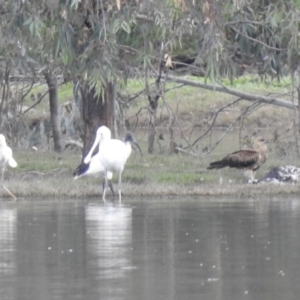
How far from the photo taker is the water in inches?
317

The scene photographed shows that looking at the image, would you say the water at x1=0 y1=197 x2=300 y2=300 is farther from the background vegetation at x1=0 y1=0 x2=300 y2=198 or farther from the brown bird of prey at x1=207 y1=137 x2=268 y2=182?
the brown bird of prey at x1=207 y1=137 x2=268 y2=182

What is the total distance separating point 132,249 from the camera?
10102mm

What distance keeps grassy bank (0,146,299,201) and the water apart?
1.07 meters

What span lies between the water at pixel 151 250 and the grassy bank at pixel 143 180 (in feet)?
3.52

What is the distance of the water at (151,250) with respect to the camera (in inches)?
317

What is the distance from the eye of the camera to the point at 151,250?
10.1m

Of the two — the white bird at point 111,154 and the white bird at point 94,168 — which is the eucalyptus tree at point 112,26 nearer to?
the white bird at point 111,154

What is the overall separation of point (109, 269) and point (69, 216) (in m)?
4.21

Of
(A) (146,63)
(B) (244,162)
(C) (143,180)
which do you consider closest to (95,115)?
(C) (143,180)

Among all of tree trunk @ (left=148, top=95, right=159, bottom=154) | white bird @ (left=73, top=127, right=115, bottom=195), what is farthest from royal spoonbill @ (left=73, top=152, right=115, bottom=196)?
tree trunk @ (left=148, top=95, right=159, bottom=154)

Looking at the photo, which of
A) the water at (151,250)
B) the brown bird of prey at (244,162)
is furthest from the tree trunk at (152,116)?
the water at (151,250)

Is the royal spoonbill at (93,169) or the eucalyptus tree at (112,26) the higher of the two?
the eucalyptus tree at (112,26)

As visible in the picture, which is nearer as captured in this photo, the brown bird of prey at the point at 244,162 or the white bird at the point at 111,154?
the white bird at the point at 111,154

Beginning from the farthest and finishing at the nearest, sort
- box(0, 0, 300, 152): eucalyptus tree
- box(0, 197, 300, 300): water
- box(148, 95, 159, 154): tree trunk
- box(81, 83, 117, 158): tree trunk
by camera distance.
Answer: box(148, 95, 159, 154): tree trunk, box(81, 83, 117, 158): tree trunk, box(0, 0, 300, 152): eucalyptus tree, box(0, 197, 300, 300): water
